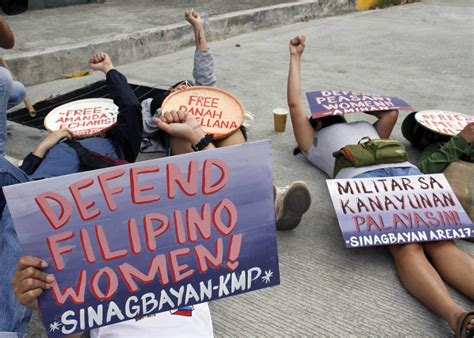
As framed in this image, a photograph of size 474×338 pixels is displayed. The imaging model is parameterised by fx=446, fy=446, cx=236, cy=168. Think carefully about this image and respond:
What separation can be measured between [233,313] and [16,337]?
28.6 inches

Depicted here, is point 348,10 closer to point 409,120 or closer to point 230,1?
point 230,1

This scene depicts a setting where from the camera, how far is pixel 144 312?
1.26 m

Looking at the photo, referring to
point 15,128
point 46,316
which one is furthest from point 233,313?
point 15,128

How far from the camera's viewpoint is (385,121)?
2.62m

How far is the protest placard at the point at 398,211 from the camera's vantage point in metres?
1.82

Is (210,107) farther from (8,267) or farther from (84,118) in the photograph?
(8,267)

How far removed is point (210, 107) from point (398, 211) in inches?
46.8

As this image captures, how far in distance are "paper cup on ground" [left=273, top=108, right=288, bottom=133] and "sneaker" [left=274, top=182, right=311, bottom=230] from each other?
1.02 meters

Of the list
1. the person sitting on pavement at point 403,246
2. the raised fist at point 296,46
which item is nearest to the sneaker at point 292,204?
the person sitting on pavement at point 403,246

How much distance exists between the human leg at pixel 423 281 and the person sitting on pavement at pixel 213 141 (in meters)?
0.43

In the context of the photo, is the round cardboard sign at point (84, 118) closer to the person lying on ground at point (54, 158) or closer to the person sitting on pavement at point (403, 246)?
the person lying on ground at point (54, 158)

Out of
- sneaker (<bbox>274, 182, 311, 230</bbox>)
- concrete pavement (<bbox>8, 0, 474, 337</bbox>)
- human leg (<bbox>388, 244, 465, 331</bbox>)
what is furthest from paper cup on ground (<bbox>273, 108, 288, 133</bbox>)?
human leg (<bbox>388, 244, 465, 331</bbox>)

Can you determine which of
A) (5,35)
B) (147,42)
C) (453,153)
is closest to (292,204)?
(453,153)

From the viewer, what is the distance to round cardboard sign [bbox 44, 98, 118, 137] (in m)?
2.42
